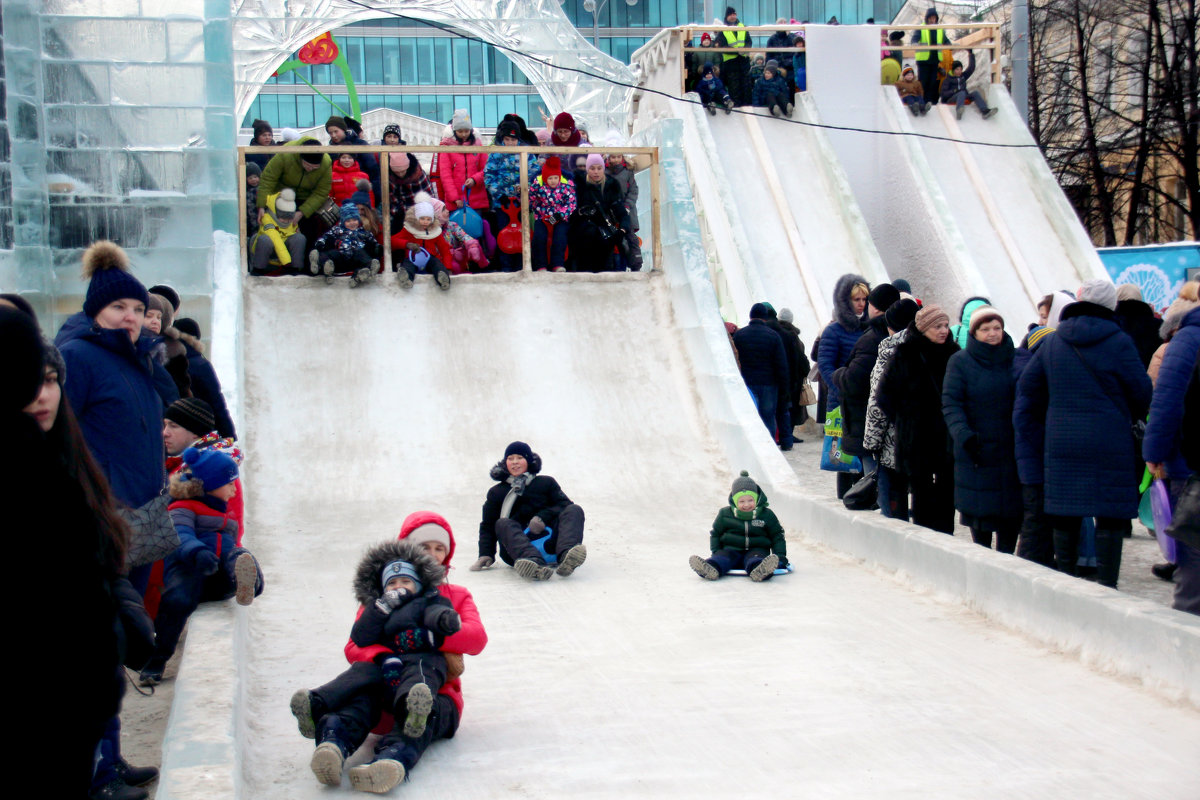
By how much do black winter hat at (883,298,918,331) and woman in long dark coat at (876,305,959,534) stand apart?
11cm

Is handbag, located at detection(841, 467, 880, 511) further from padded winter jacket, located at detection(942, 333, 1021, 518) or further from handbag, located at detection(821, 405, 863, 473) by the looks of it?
padded winter jacket, located at detection(942, 333, 1021, 518)

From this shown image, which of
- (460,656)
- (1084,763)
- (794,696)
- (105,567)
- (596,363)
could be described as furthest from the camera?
(596,363)

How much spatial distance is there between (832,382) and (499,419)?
10.7 feet

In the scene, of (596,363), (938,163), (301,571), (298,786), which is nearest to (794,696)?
(298,786)

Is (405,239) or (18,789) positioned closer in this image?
(18,789)

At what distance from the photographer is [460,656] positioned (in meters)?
4.59

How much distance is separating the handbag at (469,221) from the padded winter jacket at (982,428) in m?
7.40

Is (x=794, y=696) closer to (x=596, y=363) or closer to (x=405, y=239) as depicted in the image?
(x=596, y=363)

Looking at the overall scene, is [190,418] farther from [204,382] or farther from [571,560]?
[571,560]

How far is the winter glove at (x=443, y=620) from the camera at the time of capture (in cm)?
437

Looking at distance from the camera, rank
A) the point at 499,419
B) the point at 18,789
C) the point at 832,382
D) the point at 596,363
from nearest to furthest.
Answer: the point at 18,789, the point at 832,382, the point at 499,419, the point at 596,363

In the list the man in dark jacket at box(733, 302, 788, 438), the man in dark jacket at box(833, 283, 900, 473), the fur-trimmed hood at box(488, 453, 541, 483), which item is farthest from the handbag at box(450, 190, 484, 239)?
the man in dark jacket at box(833, 283, 900, 473)

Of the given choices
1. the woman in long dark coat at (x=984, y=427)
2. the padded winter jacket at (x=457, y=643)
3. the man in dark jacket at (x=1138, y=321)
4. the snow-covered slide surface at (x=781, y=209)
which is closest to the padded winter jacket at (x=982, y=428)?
the woman in long dark coat at (x=984, y=427)

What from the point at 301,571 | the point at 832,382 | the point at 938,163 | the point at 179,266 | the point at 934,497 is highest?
the point at 938,163
